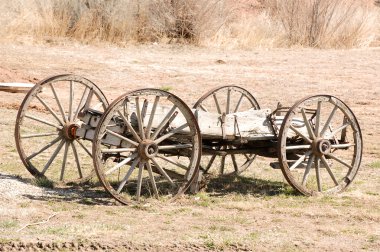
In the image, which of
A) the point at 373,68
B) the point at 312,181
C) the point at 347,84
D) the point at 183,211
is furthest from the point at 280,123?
the point at 373,68

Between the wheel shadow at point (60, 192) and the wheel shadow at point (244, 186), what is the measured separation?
1.17 m

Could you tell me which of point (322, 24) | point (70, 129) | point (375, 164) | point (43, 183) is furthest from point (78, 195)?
point (322, 24)

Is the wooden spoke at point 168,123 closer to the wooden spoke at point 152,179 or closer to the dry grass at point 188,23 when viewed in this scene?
the wooden spoke at point 152,179

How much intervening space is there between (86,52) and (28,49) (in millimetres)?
1244

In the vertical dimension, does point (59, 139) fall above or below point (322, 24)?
below

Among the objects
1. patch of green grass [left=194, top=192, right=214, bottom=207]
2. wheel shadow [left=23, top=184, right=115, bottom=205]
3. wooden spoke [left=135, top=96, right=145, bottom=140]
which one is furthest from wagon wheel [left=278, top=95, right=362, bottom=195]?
wheel shadow [left=23, top=184, right=115, bottom=205]

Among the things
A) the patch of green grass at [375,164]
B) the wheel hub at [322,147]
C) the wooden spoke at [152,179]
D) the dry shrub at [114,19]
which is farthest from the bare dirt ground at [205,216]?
the dry shrub at [114,19]

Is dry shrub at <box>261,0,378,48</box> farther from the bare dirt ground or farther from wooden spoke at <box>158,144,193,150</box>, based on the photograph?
wooden spoke at <box>158,144,193,150</box>

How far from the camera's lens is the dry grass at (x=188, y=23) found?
2088 centimetres

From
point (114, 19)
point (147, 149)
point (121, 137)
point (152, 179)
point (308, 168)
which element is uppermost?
point (114, 19)

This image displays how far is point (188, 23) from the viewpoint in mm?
21797

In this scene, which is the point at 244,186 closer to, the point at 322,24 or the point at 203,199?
the point at 203,199

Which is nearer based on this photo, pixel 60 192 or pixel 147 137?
pixel 147 137

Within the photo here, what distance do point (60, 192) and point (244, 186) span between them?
2072 millimetres
